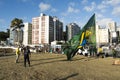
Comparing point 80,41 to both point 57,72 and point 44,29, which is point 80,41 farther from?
point 44,29

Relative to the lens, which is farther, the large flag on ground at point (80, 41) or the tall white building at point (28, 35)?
the tall white building at point (28, 35)

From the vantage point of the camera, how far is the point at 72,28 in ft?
577

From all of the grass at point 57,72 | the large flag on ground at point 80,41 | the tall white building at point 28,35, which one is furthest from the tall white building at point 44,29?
the grass at point 57,72

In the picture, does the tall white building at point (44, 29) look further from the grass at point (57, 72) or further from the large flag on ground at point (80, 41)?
the grass at point (57, 72)

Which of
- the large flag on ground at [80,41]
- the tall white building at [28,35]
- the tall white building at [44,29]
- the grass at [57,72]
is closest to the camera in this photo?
the grass at [57,72]

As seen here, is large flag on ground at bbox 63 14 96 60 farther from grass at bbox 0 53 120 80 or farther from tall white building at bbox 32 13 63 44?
tall white building at bbox 32 13 63 44

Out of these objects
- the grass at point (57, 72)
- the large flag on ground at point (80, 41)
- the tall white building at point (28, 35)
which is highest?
the tall white building at point (28, 35)

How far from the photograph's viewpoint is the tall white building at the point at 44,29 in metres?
151

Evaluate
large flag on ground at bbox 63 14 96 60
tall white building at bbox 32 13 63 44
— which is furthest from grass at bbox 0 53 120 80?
tall white building at bbox 32 13 63 44

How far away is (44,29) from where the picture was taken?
153125mm

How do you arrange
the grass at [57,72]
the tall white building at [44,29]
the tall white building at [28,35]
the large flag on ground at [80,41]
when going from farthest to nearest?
the tall white building at [28,35], the tall white building at [44,29], the large flag on ground at [80,41], the grass at [57,72]

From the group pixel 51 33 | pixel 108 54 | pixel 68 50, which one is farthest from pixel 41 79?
pixel 51 33

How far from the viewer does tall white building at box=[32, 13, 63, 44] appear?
495ft

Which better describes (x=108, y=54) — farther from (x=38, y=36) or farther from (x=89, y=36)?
(x=38, y=36)
